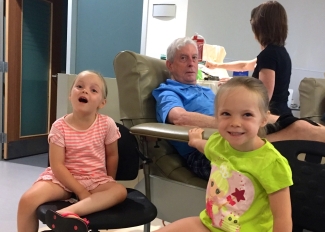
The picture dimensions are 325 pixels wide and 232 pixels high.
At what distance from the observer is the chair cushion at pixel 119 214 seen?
107 centimetres

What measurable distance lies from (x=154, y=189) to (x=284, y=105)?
908 millimetres

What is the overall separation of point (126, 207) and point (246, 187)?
467 millimetres

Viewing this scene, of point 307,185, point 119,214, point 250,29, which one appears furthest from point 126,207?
point 250,29

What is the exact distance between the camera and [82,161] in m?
1.30

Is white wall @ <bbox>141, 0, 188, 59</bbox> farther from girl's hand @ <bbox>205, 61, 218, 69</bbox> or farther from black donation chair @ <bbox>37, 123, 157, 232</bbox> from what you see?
black donation chair @ <bbox>37, 123, 157, 232</bbox>

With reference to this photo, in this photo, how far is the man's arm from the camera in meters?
1.45

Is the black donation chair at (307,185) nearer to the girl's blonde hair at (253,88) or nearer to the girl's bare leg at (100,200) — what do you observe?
the girl's blonde hair at (253,88)

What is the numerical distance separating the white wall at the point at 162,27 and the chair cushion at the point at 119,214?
7.44 ft

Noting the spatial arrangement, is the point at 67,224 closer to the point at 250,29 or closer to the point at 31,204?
the point at 31,204

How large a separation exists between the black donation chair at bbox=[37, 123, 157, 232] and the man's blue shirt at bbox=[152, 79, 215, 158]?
0.73ft

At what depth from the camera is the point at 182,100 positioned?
1675 mm

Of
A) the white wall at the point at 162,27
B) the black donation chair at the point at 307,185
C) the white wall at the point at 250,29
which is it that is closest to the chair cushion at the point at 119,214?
the black donation chair at the point at 307,185

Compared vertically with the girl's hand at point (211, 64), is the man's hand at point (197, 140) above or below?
below

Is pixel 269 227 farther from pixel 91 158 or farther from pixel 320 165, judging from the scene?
pixel 91 158
